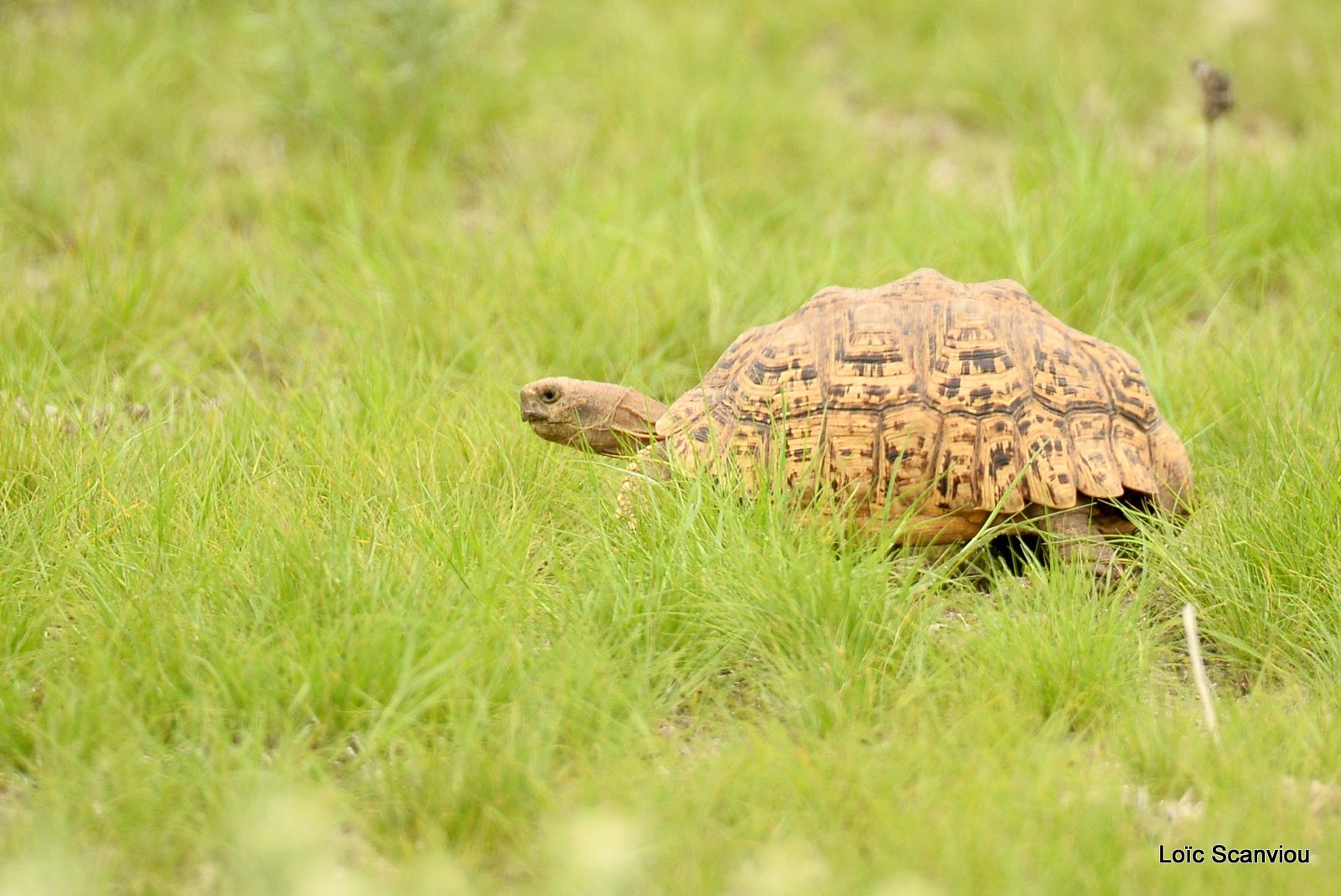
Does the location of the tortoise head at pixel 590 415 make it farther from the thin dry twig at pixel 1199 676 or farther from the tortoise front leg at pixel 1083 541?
the thin dry twig at pixel 1199 676

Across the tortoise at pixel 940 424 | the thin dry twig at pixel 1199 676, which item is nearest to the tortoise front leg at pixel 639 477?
the tortoise at pixel 940 424

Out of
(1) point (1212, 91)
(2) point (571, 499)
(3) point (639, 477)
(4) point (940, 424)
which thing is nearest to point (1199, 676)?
(4) point (940, 424)

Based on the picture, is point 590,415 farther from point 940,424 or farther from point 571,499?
point 940,424

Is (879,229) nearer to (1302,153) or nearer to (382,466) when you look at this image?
(1302,153)

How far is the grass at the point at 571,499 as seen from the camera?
217 cm

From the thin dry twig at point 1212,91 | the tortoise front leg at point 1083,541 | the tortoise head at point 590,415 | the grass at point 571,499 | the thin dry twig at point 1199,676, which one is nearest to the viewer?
the grass at point 571,499

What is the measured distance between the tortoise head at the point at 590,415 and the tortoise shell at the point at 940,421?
0.44 feet

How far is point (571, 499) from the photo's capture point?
3100 millimetres

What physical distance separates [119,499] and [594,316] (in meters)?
1.60

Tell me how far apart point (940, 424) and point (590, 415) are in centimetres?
87

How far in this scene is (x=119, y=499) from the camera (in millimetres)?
3016

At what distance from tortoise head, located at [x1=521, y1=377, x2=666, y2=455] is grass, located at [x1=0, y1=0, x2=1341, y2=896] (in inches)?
4.1

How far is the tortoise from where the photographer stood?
2.96 meters

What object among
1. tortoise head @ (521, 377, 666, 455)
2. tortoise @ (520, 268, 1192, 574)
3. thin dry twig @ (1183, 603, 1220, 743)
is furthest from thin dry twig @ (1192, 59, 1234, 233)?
thin dry twig @ (1183, 603, 1220, 743)
